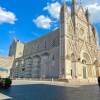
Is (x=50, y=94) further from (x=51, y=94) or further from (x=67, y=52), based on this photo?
(x=67, y=52)

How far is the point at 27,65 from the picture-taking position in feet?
199

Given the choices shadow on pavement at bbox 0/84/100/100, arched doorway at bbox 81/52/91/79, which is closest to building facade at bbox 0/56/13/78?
arched doorway at bbox 81/52/91/79

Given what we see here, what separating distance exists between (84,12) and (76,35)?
1760cm

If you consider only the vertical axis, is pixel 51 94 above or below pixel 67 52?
below

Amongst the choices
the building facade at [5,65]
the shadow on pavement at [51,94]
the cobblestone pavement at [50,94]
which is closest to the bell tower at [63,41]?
the cobblestone pavement at [50,94]

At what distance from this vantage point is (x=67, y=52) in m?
44.8

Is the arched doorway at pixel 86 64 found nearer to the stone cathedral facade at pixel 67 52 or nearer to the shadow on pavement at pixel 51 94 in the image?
the stone cathedral facade at pixel 67 52

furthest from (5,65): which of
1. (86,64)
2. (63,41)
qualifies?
(86,64)

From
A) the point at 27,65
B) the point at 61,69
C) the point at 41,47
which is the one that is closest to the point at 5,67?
the point at 27,65

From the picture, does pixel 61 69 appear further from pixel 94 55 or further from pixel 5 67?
pixel 5 67

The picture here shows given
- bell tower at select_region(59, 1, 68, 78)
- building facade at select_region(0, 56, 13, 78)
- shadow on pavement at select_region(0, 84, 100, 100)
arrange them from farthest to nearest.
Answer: building facade at select_region(0, 56, 13, 78) → bell tower at select_region(59, 1, 68, 78) → shadow on pavement at select_region(0, 84, 100, 100)

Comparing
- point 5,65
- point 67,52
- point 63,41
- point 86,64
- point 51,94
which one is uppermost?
point 63,41

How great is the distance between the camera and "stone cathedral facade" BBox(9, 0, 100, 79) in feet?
147

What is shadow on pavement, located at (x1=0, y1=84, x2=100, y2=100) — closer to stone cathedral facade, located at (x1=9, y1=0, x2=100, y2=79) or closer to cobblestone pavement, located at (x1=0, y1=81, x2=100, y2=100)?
cobblestone pavement, located at (x1=0, y1=81, x2=100, y2=100)
